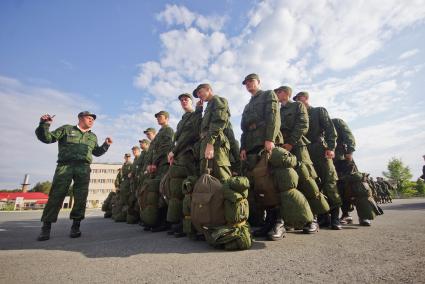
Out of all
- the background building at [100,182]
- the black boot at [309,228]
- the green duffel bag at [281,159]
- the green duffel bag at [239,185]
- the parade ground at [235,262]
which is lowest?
the parade ground at [235,262]

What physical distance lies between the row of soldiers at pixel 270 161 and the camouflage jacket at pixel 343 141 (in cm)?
2

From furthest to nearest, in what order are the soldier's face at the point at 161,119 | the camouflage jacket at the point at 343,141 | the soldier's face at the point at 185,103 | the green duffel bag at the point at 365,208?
the soldier's face at the point at 161,119 → the camouflage jacket at the point at 343,141 → the soldier's face at the point at 185,103 → the green duffel bag at the point at 365,208

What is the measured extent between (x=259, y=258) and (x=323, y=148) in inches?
129

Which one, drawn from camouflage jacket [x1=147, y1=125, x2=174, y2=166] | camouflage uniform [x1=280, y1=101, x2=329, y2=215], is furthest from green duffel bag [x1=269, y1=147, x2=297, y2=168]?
camouflage jacket [x1=147, y1=125, x2=174, y2=166]

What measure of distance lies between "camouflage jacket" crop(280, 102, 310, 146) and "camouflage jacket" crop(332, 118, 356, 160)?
1.63 metres

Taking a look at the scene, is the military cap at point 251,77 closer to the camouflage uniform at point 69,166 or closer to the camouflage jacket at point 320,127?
the camouflage jacket at point 320,127

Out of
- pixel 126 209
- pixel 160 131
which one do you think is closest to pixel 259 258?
pixel 160 131

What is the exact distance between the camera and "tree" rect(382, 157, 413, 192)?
34.4 meters

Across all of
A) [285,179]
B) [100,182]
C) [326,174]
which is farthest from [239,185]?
[100,182]

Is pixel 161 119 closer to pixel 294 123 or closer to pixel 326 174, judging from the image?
pixel 294 123

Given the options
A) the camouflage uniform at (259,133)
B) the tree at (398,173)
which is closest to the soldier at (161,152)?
the camouflage uniform at (259,133)

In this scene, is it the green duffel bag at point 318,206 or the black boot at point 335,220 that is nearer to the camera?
the green duffel bag at point 318,206

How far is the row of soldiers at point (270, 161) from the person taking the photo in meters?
3.59

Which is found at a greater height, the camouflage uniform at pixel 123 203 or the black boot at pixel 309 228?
the camouflage uniform at pixel 123 203
